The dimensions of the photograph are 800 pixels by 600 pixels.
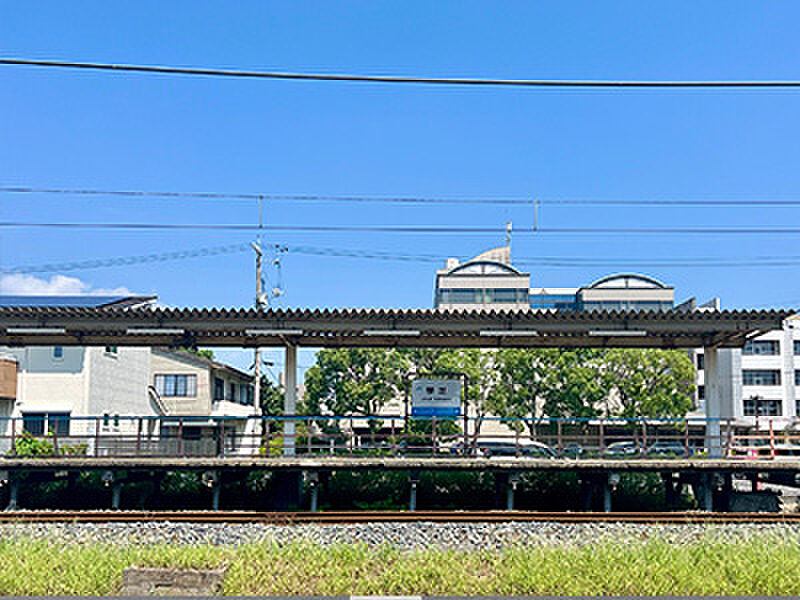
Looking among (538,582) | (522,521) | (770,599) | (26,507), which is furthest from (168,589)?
(26,507)

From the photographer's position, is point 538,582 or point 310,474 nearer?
point 538,582

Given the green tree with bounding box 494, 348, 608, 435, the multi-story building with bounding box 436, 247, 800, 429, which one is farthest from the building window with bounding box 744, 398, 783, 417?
the green tree with bounding box 494, 348, 608, 435

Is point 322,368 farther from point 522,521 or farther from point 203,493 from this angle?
point 522,521

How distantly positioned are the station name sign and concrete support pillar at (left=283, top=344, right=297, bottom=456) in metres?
3.02

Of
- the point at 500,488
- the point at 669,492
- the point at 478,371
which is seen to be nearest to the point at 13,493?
the point at 500,488

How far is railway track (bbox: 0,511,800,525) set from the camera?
46.6ft

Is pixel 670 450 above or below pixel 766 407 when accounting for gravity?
below

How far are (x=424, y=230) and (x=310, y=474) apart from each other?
7.07 metres

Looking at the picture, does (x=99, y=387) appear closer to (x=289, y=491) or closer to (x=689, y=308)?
(x=289, y=491)

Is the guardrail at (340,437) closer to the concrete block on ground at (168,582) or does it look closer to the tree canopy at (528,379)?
the tree canopy at (528,379)

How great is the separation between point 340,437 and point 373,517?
7075 millimetres

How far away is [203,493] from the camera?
19.2 m

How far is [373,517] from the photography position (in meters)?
14.4

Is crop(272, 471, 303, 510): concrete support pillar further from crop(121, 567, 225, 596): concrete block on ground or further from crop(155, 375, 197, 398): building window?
crop(155, 375, 197, 398): building window
